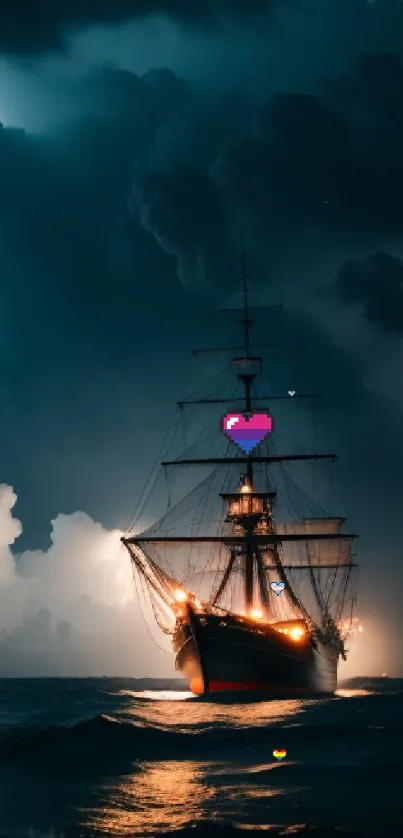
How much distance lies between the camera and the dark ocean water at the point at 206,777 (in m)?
28.8

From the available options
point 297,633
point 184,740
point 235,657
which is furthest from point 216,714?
point 297,633

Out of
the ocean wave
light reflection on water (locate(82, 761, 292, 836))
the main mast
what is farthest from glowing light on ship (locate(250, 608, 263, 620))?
light reflection on water (locate(82, 761, 292, 836))

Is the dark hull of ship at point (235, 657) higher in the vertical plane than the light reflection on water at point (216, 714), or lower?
higher

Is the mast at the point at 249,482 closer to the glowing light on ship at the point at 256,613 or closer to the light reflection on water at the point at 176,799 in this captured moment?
the glowing light on ship at the point at 256,613

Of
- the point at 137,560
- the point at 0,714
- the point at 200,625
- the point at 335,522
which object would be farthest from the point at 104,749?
the point at 335,522

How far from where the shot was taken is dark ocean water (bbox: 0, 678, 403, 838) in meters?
28.8

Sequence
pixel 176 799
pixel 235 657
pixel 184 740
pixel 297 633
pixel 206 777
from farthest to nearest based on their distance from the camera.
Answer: pixel 297 633, pixel 235 657, pixel 184 740, pixel 206 777, pixel 176 799

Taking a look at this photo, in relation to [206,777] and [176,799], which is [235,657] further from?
[176,799]

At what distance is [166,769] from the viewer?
41.8 meters

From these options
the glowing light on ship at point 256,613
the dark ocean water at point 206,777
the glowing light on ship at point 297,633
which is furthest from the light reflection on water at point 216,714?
the glowing light on ship at point 256,613

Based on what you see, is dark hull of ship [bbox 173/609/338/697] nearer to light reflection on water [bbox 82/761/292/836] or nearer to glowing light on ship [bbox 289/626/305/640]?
glowing light on ship [bbox 289/626/305/640]

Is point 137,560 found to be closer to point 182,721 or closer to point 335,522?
point 182,721

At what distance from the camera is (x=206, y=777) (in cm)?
3791

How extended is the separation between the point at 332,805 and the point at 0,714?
49212 millimetres
